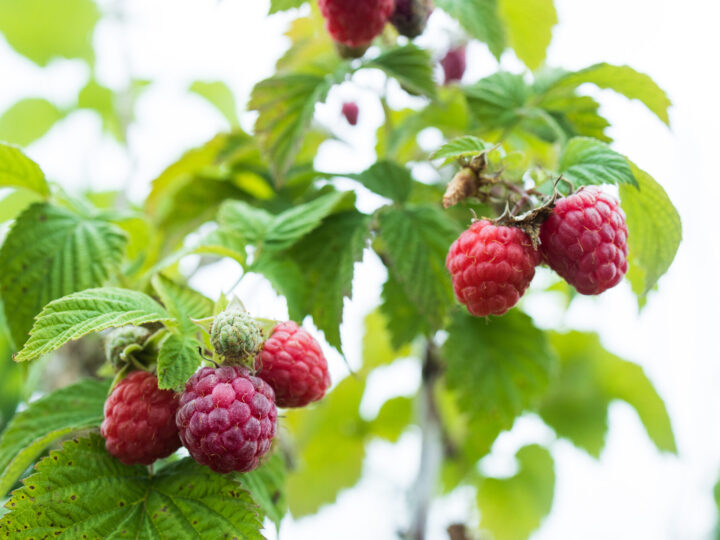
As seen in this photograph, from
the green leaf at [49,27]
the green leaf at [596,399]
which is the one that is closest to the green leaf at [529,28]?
the green leaf at [596,399]

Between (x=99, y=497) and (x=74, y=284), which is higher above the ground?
(x=74, y=284)

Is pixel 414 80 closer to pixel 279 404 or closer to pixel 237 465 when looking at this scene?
pixel 279 404

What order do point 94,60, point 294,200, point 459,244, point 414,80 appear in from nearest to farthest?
point 459,244
point 414,80
point 294,200
point 94,60

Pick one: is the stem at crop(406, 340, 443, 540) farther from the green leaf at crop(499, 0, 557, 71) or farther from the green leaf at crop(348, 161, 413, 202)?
the green leaf at crop(499, 0, 557, 71)

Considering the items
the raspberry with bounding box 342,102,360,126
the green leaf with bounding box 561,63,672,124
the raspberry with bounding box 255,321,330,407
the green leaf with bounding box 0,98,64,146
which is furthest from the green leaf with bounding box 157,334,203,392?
the green leaf with bounding box 0,98,64,146

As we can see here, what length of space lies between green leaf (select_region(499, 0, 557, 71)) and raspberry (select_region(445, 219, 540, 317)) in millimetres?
905

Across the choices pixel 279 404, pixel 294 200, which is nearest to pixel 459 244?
pixel 279 404

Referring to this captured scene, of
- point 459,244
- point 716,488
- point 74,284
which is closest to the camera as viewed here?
point 459,244

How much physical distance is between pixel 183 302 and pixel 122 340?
11cm

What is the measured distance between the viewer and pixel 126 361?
3.87ft

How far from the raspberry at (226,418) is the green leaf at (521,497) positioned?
1.61 m

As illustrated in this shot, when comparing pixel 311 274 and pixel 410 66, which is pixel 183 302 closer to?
pixel 311 274

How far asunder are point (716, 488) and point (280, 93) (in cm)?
346

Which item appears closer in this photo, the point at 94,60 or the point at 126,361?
the point at 126,361
